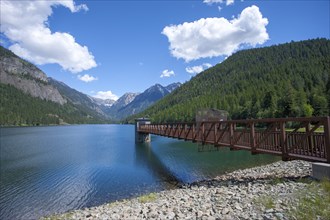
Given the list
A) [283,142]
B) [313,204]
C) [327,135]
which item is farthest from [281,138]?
[313,204]

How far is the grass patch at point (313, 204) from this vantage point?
8.17m

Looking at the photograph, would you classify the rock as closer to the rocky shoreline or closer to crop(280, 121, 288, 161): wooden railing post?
the rocky shoreline

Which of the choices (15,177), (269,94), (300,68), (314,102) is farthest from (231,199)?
(300,68)

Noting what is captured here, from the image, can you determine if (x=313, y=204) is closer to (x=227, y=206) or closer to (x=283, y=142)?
(x=227, y=206)

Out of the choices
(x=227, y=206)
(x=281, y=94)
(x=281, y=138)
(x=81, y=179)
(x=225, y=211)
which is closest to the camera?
(x=225, y=211)

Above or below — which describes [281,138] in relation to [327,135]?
below

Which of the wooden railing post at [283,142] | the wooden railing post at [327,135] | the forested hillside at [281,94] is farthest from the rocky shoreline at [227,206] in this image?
the forested hillside at [281,94]

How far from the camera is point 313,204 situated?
353 inches

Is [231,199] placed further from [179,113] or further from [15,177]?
[179,113]

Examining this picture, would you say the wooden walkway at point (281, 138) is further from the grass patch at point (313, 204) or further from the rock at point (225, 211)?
the rock at point (225, 211)

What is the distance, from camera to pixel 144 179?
24047 millimetres

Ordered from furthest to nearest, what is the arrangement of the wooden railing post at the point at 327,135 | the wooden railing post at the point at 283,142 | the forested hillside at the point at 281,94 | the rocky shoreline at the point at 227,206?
the forested hillside at the point at 281,94, the wooden railing post at the point at 283,142, the wooden railing post at the point at 327,135, the rocky shoreline at the point at 227,206

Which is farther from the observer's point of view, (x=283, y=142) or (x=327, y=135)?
(x=283, y=142)

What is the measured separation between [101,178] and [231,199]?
16734 mm
